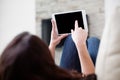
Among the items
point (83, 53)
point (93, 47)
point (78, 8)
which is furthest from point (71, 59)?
point (78, 8)

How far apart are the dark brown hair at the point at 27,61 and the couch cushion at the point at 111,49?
0.47 ft

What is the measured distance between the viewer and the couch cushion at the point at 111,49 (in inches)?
28.3

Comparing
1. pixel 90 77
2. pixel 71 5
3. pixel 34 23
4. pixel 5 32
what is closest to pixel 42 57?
pixel 90 77

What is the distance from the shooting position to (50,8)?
3.67 m

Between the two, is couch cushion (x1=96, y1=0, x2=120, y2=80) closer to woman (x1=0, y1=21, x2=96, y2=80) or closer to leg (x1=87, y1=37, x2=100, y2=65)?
woman (x1=0, y1=21, x2=96, y2=80)

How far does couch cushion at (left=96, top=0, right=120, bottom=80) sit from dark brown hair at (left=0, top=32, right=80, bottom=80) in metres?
0.14

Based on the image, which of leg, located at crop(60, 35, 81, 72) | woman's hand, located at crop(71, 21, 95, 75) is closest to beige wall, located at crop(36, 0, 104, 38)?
leg, located at crop(60, 35, 81, 72)

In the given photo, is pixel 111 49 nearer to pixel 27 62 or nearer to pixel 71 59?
pixel 27 62

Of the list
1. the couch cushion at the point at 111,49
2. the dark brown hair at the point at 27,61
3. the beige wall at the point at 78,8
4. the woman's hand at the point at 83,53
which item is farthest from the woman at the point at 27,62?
the beige wall at the point at 78,8

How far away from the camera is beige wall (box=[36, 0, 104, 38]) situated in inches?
131

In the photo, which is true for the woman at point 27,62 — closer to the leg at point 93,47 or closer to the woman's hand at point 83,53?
the woman's hand at point 83,53

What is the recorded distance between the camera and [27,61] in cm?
71

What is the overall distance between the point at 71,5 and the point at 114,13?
2.84 metres

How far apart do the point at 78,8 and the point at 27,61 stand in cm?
282
